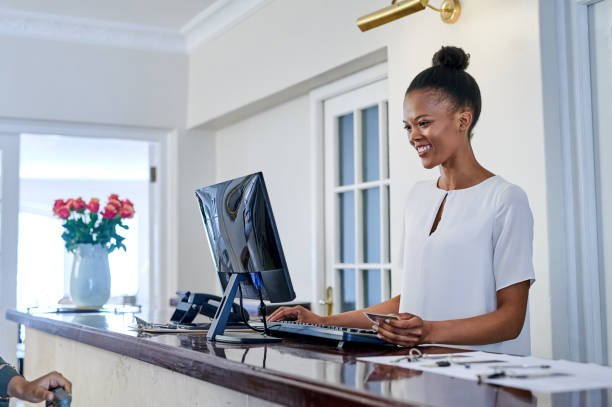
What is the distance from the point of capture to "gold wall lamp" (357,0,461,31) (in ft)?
8.55

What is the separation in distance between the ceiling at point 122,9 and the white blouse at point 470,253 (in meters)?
3.10

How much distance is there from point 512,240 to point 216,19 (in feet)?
11.4

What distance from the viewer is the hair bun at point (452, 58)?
69.1 inches

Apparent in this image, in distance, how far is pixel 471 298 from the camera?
1.65m

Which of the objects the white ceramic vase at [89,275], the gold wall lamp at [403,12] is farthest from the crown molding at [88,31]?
the gold wall lamp at [403,12]

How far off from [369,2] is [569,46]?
1099 millimetres

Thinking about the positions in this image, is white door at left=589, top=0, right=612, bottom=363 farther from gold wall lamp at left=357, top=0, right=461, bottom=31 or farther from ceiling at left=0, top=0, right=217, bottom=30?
ceiling at left=0, top=0, right=217, bottom=30

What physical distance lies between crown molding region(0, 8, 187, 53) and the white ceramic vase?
1914mm

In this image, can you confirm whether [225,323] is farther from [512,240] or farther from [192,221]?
[192,221]

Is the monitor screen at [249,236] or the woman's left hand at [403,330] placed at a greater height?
the monitor screen at [249,236]

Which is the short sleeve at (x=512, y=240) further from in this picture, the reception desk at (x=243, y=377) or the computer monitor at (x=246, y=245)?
the computer monitor at (x=246, y=245)

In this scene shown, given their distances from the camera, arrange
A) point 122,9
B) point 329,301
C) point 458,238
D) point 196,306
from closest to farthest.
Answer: point 458,238, point 196,306, point 329,301, point 122,9

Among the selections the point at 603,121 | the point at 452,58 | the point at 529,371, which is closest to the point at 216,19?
the point at 603,121

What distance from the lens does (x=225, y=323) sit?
1716mm
